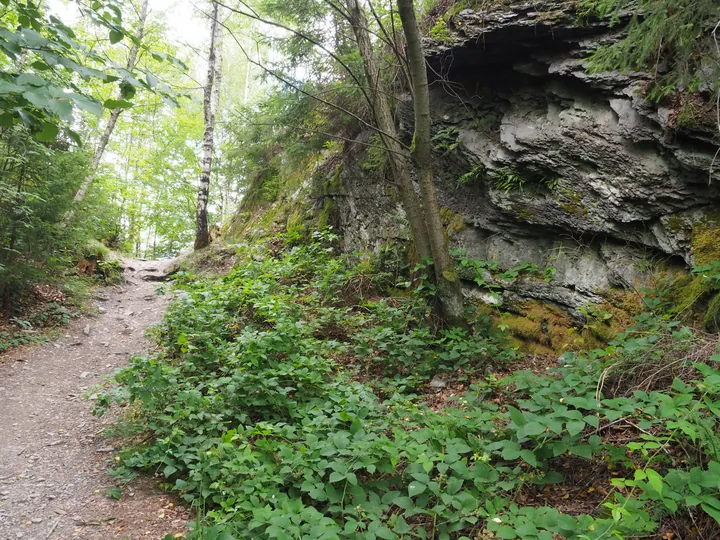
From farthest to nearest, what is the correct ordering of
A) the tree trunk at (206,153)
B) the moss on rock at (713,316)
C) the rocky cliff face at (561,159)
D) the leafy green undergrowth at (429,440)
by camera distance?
1. the tree trunk at (206,153)
2. the rocky cliff face at (561,159)
3. the moss on rock at (713,316)
4. the leafy green undergrowth at (429,440)

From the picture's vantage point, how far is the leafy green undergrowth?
2.57 metres

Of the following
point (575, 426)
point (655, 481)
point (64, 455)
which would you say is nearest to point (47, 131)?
point (575, 426)

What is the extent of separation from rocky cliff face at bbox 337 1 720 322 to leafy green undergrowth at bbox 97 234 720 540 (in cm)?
117

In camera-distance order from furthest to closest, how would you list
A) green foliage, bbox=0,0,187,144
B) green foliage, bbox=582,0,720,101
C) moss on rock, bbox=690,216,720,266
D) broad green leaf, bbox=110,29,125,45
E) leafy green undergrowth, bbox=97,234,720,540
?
moss on rock, bbox=690,216,720,266
green foliage, bbox=582,0,720,101
leafy green undergrowth, bbox=97,234,720,540
broad green leaf, bbox=110,29,125,45
green foliage, bbox=0,0,187,144

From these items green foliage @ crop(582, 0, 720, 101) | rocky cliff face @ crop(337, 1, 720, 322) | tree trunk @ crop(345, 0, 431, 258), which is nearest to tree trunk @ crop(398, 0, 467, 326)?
tree trunk @ crop(345, 0, 431, 258)

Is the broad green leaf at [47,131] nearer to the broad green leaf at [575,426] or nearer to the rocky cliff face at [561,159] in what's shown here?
the broad green leaf at [575,426]

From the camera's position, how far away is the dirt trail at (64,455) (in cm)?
331

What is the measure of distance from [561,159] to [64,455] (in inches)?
266

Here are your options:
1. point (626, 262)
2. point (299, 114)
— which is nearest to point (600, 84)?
point (626, 262)

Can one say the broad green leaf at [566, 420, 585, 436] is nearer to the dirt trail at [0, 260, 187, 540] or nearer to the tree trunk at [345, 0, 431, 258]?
the dirt trail at [0, 260, 187, 540]

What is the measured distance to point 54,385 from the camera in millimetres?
6102

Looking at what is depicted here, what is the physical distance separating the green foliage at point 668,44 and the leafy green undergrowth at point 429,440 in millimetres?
2560

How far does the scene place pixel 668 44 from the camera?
4691 millimetres

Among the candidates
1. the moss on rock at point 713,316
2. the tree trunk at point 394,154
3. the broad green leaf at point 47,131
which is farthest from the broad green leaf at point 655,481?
the tree trunk at point 394,154
